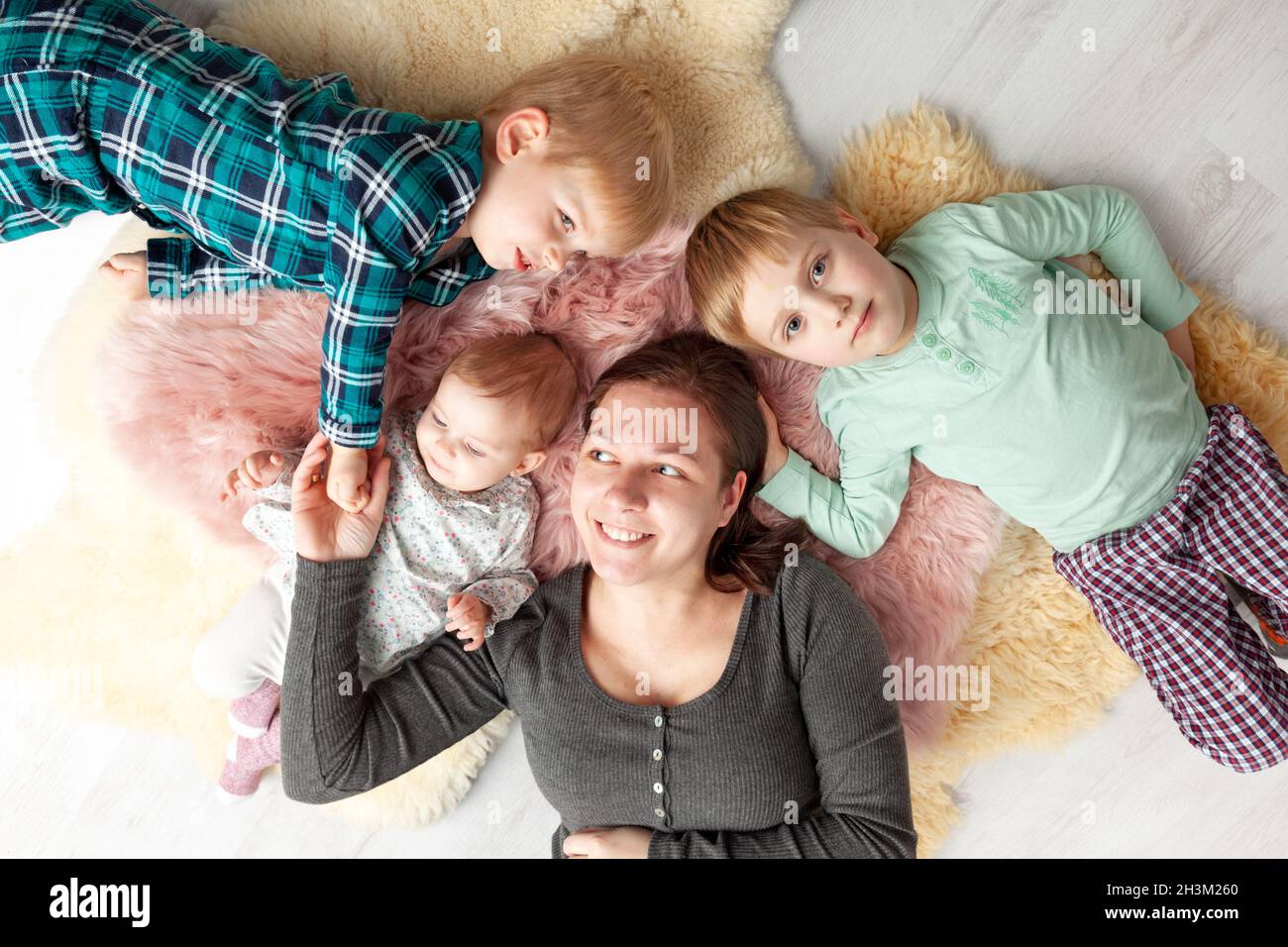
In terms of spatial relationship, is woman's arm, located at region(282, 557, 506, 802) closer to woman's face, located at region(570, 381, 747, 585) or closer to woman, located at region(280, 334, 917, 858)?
woman, located at region(280, 334, 917, 858)

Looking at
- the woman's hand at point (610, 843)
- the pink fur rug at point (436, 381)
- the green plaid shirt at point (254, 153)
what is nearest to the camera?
the green plaid shirt at point (254, 153)

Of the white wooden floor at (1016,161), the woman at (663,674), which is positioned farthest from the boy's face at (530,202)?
the white wooden floor at (1016,161)

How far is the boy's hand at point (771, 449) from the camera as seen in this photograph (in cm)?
177

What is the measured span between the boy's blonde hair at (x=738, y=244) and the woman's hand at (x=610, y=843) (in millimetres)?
984

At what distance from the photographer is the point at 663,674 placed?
1724mm

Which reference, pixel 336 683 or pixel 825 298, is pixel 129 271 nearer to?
pixel 336 683

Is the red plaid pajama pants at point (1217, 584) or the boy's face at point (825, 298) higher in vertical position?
the boy's face at point (825, 298)

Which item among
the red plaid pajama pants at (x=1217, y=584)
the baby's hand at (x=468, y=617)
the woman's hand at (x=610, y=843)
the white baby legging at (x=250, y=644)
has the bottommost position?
the white baby legging at (x=250, y=644)

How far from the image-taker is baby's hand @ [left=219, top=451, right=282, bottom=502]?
1.67m

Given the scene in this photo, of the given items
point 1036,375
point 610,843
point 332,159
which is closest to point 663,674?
point 610,843

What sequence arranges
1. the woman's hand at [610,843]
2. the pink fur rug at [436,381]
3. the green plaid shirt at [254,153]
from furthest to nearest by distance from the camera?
the pink fur rug at [436,381] < the woman's hand at [610,843] < the green plaid shirt at [254,153]

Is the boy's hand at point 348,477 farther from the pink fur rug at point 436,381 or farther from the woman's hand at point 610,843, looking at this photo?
the woman's hand at point 610,843

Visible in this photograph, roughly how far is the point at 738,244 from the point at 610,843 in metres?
1.17

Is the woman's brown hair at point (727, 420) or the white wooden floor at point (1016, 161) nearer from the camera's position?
the woman's brown hair at point (727, 420)
